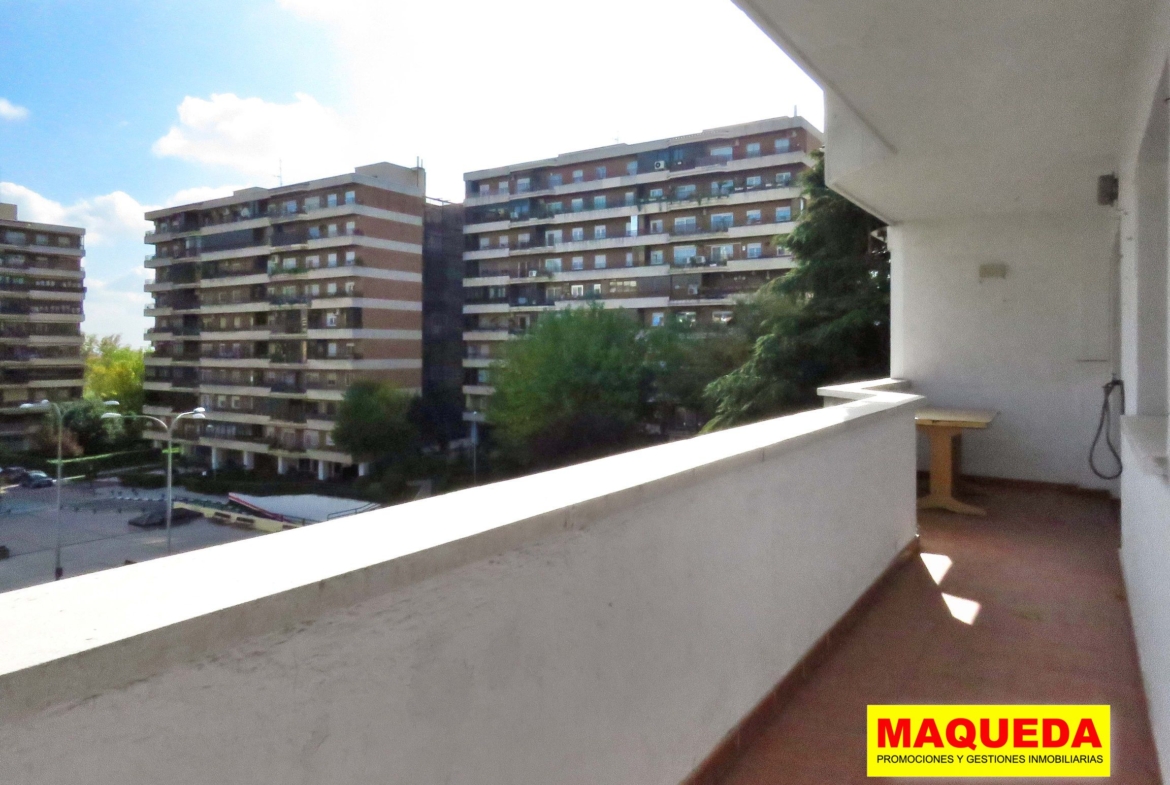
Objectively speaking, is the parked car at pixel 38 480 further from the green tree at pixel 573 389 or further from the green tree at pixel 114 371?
the green tree at pixel 573 389

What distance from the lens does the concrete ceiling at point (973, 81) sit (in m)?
2.82

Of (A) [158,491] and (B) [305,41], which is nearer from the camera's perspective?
(B) [305,41]

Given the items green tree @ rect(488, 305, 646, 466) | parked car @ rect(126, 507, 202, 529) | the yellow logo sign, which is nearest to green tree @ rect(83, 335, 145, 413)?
parked car @ rect(126, 507, 202, 529)

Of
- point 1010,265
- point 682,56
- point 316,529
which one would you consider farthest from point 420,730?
point 682,56

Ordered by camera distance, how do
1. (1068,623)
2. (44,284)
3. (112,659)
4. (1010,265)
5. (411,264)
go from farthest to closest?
(411,264)
(44,284)
(1010,265)
(1068,623)
(112,659)

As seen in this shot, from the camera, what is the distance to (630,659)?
5.36 ft

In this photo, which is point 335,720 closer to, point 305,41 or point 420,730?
point 420,730

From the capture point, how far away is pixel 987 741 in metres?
2.40

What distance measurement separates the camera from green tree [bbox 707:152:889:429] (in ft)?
40.6

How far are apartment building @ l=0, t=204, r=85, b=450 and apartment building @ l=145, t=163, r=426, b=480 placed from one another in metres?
17.1

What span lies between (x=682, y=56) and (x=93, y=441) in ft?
61.9

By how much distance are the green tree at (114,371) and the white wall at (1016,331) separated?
26.3 metres

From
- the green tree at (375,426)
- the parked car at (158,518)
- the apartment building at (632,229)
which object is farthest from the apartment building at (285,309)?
the parked car at (158,518)

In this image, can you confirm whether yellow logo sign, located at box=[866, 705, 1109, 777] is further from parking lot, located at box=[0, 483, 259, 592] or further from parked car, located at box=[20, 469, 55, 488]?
parked car, located at box=[20, 469, 55, 488]
